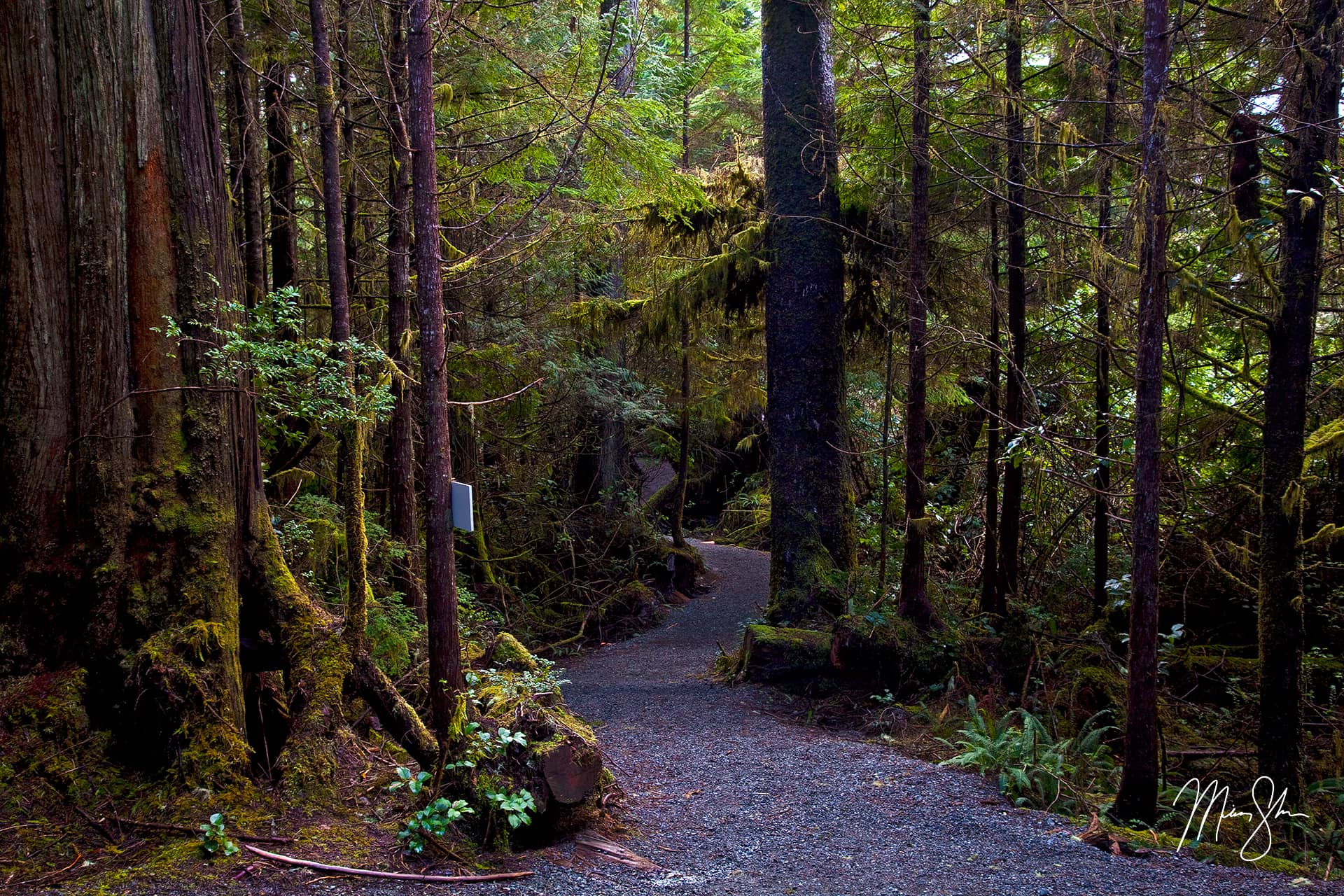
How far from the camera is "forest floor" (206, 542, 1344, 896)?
440 centimetres

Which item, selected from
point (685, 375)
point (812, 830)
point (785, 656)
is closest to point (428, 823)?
point (812, 830)

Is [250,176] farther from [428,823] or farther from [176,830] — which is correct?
[428,823]

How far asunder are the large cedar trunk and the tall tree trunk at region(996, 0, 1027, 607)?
7395mm

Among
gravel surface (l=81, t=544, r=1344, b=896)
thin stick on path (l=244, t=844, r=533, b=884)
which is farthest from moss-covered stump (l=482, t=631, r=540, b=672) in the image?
thin stick on path (l=244, t=844, r=533, b=884)

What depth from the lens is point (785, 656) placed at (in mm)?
9078

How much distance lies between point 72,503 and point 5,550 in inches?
13.8

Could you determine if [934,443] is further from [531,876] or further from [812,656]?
[531,876]

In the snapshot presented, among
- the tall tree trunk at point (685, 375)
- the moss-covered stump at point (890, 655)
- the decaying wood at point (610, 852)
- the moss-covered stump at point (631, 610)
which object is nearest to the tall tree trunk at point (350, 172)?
the decaying wood at point (610, 852)

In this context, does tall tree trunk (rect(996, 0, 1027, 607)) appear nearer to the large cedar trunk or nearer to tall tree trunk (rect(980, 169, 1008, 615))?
tall tree trunk (rect(980, 169, 1008, 615))

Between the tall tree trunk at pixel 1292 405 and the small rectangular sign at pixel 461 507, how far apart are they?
18.7ft

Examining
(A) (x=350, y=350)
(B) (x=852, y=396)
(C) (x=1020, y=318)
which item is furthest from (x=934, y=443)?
(A) (x=350, y=350)

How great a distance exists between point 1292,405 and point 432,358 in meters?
6.07

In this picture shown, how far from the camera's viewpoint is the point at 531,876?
4.16 metres

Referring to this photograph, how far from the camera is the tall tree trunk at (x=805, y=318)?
10109 mm
